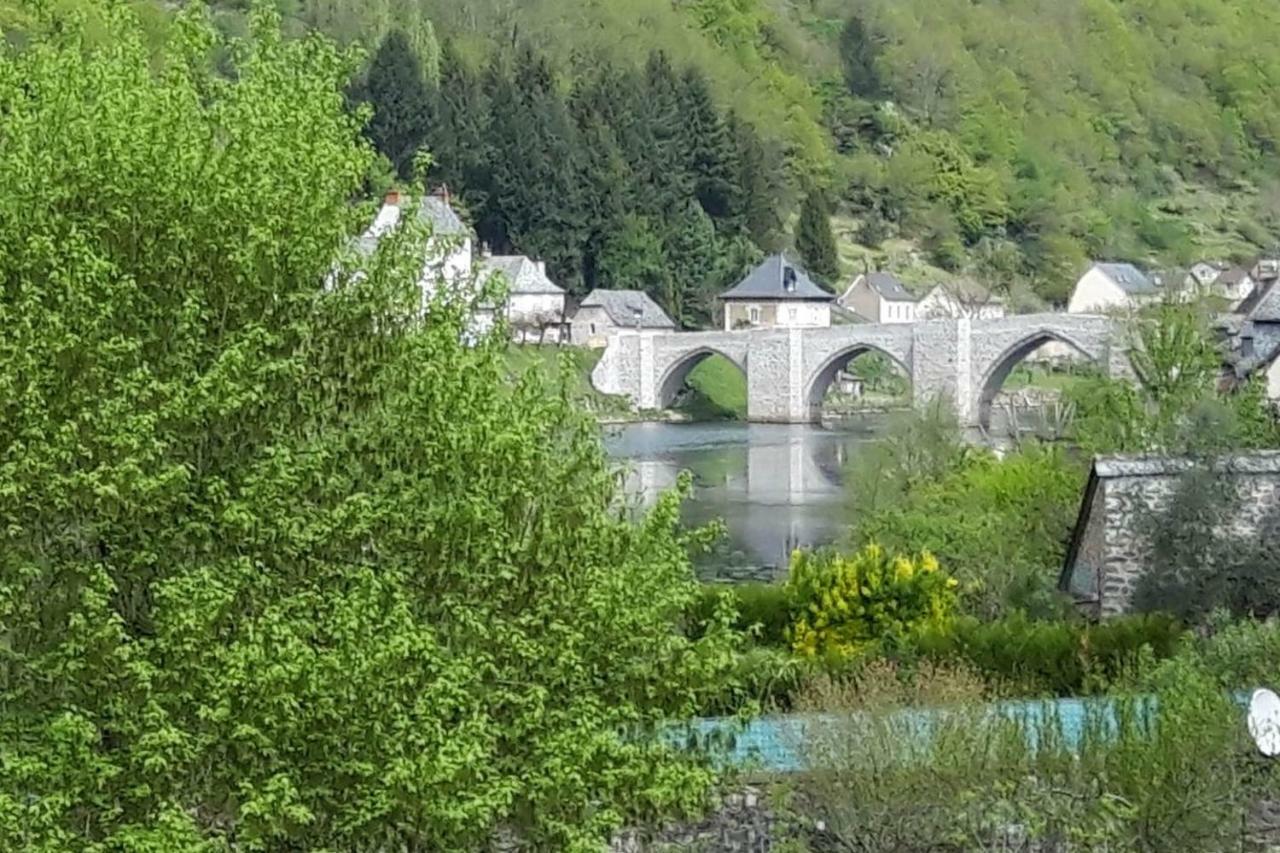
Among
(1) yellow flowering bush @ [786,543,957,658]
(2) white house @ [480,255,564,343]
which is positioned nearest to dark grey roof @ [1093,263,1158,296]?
(2) white house @ [480,255,564,343]

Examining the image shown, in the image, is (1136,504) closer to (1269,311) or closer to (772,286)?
(1269,311)

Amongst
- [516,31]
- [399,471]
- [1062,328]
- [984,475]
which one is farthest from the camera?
[516,31]

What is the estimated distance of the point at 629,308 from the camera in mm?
59562

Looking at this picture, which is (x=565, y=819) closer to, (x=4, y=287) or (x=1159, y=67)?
(x=4, y=287)

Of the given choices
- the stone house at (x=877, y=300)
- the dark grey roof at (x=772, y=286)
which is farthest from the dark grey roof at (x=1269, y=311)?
the stone house at (x=877, y=300)

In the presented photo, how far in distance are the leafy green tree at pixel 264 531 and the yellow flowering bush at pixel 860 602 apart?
4.84 metres

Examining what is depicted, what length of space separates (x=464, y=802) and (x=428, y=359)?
1.78 meters

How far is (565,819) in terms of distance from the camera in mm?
7547

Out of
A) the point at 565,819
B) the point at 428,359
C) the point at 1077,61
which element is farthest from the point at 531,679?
the point at 1077,61

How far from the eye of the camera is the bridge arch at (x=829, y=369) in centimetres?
5241

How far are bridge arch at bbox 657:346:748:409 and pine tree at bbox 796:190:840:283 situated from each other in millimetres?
15783

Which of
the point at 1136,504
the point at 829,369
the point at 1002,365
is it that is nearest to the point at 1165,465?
the point at 1136,504

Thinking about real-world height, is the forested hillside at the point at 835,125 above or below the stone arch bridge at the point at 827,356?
above

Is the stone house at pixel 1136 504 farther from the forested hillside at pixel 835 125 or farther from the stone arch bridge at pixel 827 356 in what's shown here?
the stone arch bridge at pixel 827 356
